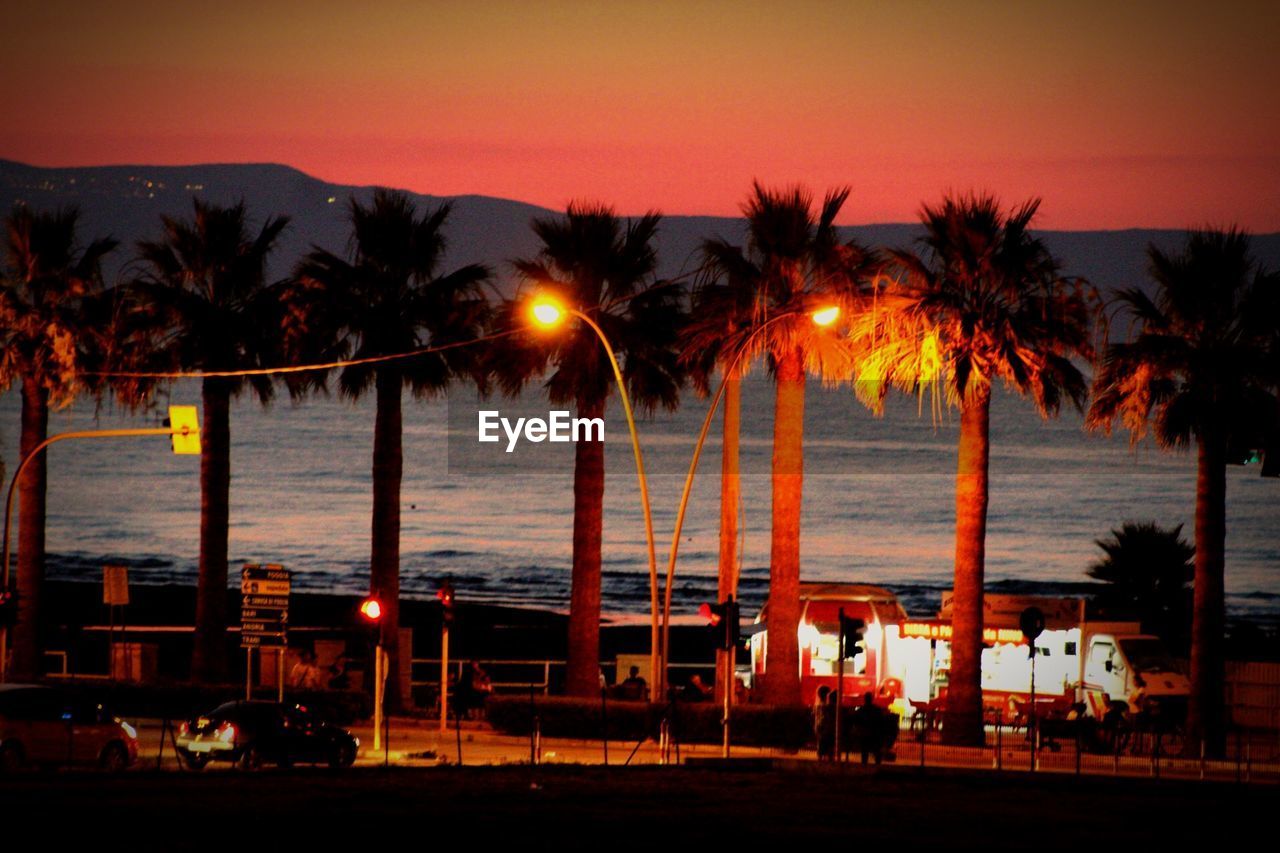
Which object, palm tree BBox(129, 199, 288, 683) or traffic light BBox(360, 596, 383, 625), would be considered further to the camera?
palm tree BBox(129, 199, 288, 683)

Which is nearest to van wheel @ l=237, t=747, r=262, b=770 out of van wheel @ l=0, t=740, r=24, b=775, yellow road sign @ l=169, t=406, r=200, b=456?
van wheel @ l=0, t=740, r=24, b=775

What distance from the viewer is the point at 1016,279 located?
36.8 m

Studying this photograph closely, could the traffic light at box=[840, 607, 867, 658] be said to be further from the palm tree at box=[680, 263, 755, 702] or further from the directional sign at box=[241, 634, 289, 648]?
the directional sign at box=[241, 634, 289, 648]

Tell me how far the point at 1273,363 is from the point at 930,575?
79710 mm

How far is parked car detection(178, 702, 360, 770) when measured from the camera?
30406mm

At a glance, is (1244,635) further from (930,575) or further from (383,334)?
(930,575)

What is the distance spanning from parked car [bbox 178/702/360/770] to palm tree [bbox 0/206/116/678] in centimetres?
1701

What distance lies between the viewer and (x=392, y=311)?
44.8 m

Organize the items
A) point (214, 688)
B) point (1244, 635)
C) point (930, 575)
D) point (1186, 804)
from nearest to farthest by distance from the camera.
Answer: point (1186, 804)
point (214, 688)
point (1244, 635)
point (930, 575)

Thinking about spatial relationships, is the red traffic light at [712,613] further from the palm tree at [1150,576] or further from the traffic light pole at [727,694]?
the palm tree at [1150,576]

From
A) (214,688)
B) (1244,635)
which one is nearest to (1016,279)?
(214,688)

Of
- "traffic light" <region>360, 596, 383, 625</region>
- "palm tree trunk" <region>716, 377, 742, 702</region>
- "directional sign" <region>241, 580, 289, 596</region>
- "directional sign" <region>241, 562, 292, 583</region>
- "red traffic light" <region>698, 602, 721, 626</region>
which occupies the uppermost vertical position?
"palm tree trunk" <region>716, 377, 742, 702</region>

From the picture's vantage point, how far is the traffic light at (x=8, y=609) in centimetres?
4041

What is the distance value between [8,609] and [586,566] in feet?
43.1
